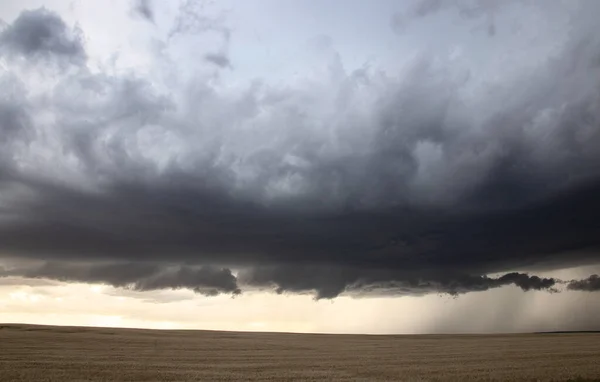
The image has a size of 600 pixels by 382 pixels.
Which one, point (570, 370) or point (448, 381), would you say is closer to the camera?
point (448, 381)

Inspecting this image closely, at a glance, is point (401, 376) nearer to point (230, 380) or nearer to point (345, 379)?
point (345, 379)

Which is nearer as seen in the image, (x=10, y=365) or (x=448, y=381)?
(x=448, y=381)

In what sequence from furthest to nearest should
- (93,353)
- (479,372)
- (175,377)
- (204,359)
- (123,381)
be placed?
1. (93,353)
2. (204,359)
3. (479,372)
4. (175,377)
5. (123,381)

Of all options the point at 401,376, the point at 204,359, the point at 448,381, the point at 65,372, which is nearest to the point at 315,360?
the point at 204,359

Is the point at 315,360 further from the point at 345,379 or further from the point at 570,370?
the point at 570,370

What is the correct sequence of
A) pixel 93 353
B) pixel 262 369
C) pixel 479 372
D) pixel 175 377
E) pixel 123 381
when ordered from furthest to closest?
1. pixel 93 353
2. pixel 262 369
3. pixel 479 372
4. pixel 175 377
5. pixel 123 381

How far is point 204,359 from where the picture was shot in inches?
2158

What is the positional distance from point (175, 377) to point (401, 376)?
16136mm

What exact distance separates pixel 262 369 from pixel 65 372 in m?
14.9

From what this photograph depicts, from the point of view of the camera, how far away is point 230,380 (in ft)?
125

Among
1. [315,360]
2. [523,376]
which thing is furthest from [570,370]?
[315,360]

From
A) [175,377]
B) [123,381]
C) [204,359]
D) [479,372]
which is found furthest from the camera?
[204,359]

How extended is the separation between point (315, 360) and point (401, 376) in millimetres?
16440

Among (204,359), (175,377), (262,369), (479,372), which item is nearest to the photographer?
(175,377)
